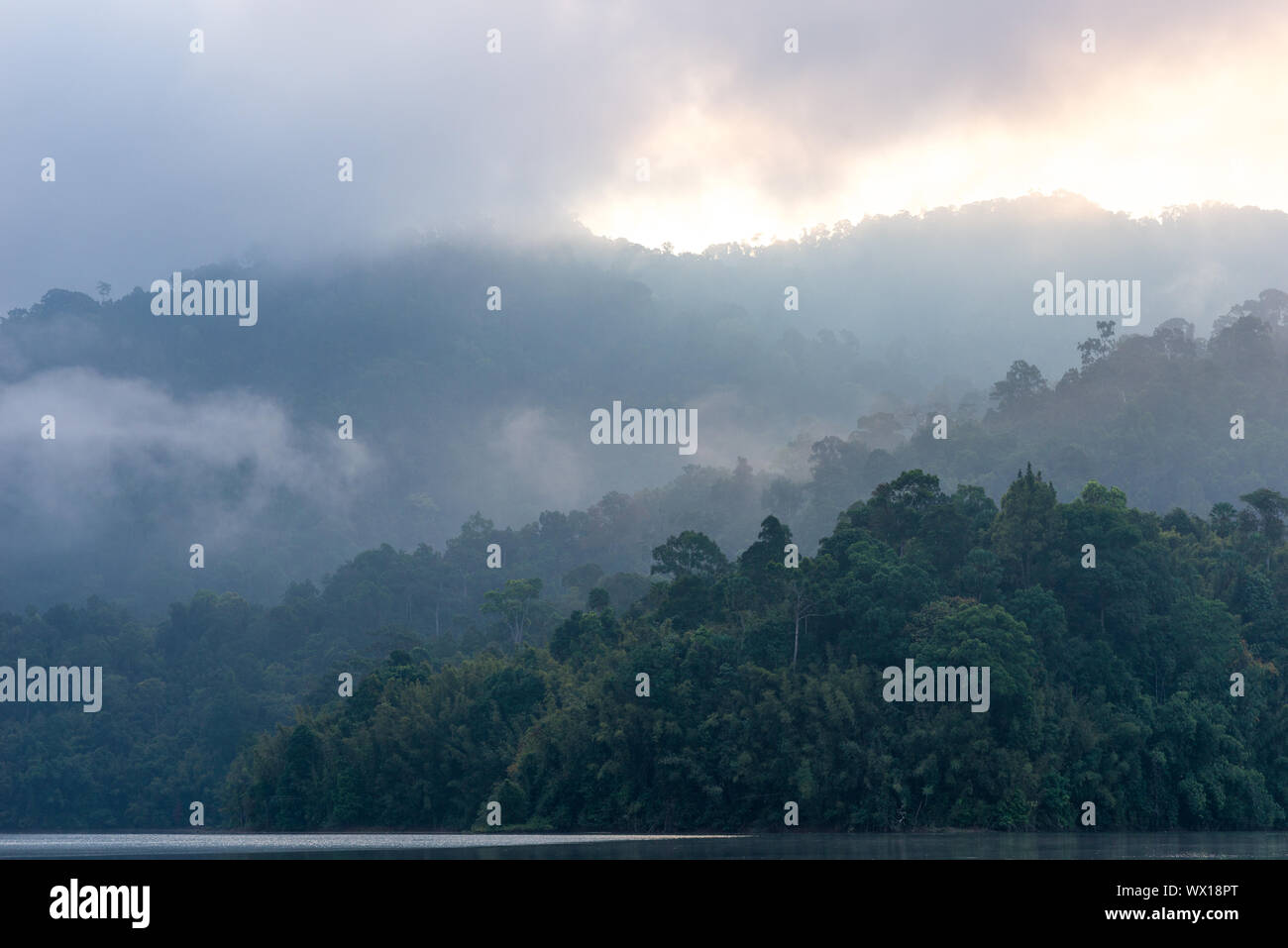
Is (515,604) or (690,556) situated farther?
(515,604)

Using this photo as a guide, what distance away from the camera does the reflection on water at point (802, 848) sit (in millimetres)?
35406

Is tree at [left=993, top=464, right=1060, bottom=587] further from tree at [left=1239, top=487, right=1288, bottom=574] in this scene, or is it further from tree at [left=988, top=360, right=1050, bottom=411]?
tree at [left=988, top=360, right=1050, bottom=411]

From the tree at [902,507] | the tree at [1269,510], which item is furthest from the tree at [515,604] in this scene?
the tree at [1269,510]

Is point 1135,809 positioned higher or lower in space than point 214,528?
lower

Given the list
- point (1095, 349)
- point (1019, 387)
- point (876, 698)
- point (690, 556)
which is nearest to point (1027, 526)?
point (876, 698)

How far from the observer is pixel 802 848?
40.2 m

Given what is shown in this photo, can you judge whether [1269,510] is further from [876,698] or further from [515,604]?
[515,604]

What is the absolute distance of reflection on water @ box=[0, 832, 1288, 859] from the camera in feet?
116

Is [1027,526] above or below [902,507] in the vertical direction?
below

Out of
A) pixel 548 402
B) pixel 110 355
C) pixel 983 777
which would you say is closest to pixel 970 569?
pixel 983 777

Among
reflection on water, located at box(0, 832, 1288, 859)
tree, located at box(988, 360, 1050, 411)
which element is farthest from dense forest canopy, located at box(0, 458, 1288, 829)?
tree, located at box(988, 360, 1050, 411)
